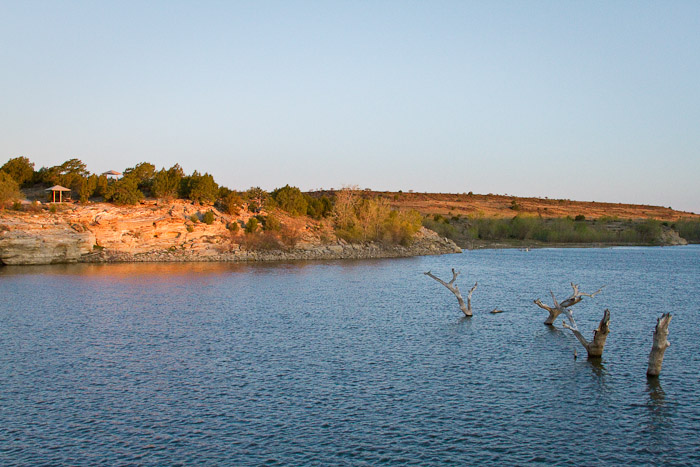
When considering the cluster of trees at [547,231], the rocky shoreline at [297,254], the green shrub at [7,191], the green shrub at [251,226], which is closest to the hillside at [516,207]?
the cluster of trees at [547,231]

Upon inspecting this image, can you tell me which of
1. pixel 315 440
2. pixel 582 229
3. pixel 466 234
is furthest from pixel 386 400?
pixel 582 229

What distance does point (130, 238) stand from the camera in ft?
219

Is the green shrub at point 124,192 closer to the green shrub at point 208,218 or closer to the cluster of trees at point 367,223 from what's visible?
the green shrub at point 208,218

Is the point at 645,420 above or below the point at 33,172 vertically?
below

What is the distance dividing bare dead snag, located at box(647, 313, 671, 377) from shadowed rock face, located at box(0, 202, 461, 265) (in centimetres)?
5538

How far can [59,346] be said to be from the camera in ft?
77.5

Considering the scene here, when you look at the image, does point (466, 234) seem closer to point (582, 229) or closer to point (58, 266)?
point (582, 229)

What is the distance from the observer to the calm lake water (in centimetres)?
1408

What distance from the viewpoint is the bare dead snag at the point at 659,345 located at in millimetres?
18312

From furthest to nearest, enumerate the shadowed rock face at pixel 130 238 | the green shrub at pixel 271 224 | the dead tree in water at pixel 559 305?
the green shrub at pixel 271 224
the shadowed rock face at pixel 130 238
the dead tree in water at pixel 559 305

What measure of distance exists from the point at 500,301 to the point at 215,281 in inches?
905

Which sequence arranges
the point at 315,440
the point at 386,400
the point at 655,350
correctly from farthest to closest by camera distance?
the point at 655,350, the point at 386,400, the point at 315,440

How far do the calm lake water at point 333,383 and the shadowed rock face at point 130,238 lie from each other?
26.1 m

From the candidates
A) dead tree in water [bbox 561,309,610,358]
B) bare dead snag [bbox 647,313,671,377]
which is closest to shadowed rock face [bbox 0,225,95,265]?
dead tree in water [bbox 561,309,610,358]
